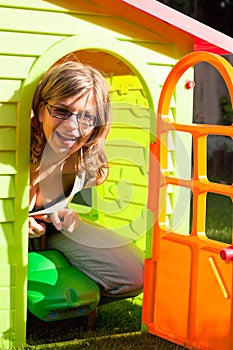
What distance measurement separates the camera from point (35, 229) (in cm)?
435

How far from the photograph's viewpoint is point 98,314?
4.91 meters

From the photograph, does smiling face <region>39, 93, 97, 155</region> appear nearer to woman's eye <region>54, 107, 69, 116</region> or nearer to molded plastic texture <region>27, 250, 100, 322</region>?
woman's eye <region>54, 107, 69, 116</region>

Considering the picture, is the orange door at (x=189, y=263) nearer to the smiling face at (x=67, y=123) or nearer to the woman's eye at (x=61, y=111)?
the smiling face at (x=67, y=123)

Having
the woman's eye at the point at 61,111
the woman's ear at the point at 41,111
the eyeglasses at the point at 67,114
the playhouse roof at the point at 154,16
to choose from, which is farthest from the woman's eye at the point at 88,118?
the playhouse roof at the point at 154,16

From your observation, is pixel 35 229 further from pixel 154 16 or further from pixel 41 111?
pixel 154 16

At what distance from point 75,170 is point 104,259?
0.55 m

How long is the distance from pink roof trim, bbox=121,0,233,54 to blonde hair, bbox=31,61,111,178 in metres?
0.47

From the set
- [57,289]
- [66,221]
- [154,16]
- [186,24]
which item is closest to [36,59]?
[154,16]

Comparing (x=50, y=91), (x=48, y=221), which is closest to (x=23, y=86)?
(x=50, y=91)

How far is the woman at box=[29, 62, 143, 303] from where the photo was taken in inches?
165

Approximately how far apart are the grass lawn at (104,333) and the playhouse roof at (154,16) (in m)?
1.64

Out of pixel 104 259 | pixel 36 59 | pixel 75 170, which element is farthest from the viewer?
pixel 75 170

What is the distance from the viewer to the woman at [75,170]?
165 inches

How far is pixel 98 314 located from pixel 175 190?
93 centimetres
